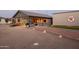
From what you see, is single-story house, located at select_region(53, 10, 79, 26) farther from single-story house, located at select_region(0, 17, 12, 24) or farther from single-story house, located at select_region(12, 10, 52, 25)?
single-story house, located at select_region(0, 17, 12, 24)

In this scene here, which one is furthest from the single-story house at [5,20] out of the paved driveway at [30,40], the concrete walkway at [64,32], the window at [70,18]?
the window at [70,18]

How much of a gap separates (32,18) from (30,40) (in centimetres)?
64

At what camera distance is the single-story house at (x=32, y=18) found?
3.98m

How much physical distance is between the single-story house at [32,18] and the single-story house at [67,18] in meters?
0.17

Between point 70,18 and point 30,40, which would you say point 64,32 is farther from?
point 30,40

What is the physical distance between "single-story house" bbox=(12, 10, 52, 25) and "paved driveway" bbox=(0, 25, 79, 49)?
311 mm

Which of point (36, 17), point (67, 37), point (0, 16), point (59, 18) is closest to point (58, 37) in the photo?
point (67, 37)

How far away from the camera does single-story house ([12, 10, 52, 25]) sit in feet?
13.0

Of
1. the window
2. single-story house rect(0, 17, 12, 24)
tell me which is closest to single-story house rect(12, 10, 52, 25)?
single-story house rect(0, 17, 12, 24)

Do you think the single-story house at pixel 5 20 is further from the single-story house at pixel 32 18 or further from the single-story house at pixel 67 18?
the single-story house at pixel 67 18

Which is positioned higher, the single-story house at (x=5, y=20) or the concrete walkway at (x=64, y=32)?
the single-story house at (x=5, y=20)

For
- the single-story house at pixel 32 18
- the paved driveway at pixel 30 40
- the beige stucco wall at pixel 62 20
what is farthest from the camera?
the single-story house at pixel 32 18

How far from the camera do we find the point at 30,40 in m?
3.72
